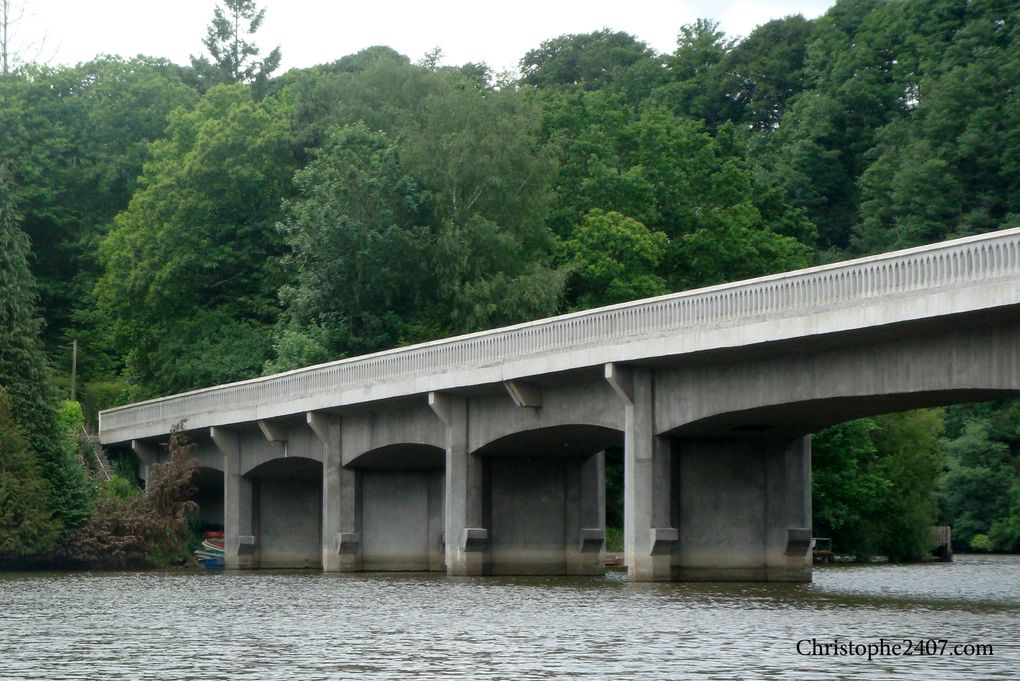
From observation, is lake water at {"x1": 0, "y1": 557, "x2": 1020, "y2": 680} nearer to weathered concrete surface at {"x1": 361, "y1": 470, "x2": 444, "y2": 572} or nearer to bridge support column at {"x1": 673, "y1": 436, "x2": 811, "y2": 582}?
bridge support column at {"x1": 673, "y1": 436, "x2": 811, "y2": 582}

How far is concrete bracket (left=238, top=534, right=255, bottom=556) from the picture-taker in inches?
2576

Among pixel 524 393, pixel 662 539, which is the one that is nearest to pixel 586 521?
pixel 524 393

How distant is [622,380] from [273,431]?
20.5 metres

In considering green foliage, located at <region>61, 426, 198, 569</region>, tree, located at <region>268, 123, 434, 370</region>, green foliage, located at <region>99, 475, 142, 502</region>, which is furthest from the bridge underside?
tree, located at <region>268, 123, 434, 370</region>

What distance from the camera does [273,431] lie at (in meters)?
61.5

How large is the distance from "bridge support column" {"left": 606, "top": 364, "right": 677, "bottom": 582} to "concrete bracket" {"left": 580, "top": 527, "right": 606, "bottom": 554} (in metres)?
9.64

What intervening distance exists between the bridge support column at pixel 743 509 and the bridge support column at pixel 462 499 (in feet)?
26.7

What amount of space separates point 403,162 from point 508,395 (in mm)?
21909

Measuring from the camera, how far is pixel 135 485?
73125mm

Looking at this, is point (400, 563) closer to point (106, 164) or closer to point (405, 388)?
point (405, 388)

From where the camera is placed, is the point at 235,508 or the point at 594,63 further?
the point at 594,63

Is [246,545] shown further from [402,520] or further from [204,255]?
[204,255]

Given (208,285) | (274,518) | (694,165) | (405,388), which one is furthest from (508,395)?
(208,285)

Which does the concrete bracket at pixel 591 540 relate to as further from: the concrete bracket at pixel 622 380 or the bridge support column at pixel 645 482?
the concrete bracket at pixel 622 380
